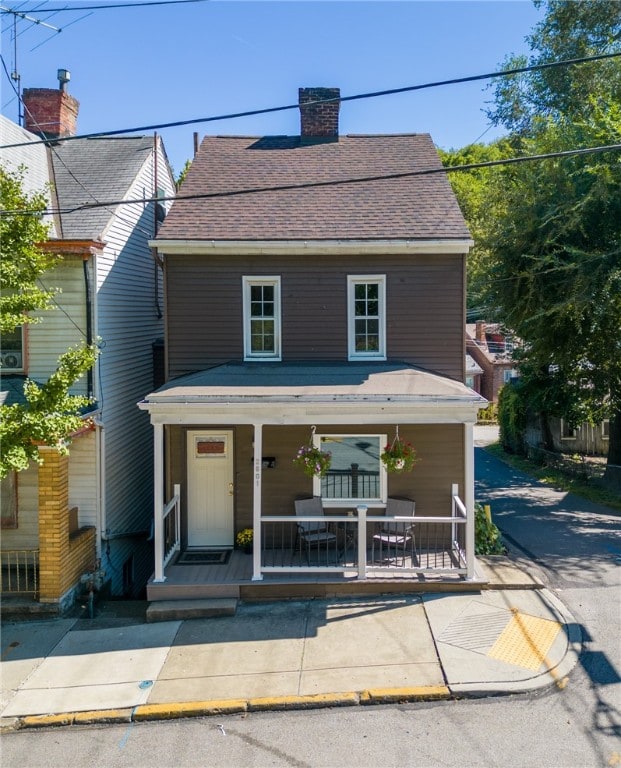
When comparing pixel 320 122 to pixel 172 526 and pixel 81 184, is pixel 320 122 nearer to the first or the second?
pixel 81 184

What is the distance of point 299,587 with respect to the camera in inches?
388

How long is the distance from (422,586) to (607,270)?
30.5 ft

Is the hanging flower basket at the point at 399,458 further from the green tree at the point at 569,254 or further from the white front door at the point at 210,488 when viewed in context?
the green tree at the point at 569,254

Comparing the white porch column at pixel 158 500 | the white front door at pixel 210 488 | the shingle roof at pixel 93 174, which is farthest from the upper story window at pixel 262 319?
the shingle roof at pixel 93 174

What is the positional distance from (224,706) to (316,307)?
6.98 meters

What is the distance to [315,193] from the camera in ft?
42.9

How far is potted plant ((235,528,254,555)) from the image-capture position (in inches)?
448

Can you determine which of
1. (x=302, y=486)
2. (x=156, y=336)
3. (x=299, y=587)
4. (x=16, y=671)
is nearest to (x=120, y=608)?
(x=16, y=671)

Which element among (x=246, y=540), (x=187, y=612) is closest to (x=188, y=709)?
(x=187, y=612)

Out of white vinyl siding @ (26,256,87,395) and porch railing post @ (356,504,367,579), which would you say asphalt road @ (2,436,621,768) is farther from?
white vinyl siding @ (26,256,87,395)

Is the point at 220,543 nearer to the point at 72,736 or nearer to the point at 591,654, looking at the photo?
the point at 72,736

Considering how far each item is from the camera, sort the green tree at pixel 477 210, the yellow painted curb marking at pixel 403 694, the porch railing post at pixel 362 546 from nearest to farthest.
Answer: the yellow painted curb marking at pixel 403 694
the porch railing post at pixel 362 546
the green tree at pixel 477 210

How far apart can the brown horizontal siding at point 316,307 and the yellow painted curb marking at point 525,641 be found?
178 inches

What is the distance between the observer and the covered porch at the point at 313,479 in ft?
32.3
